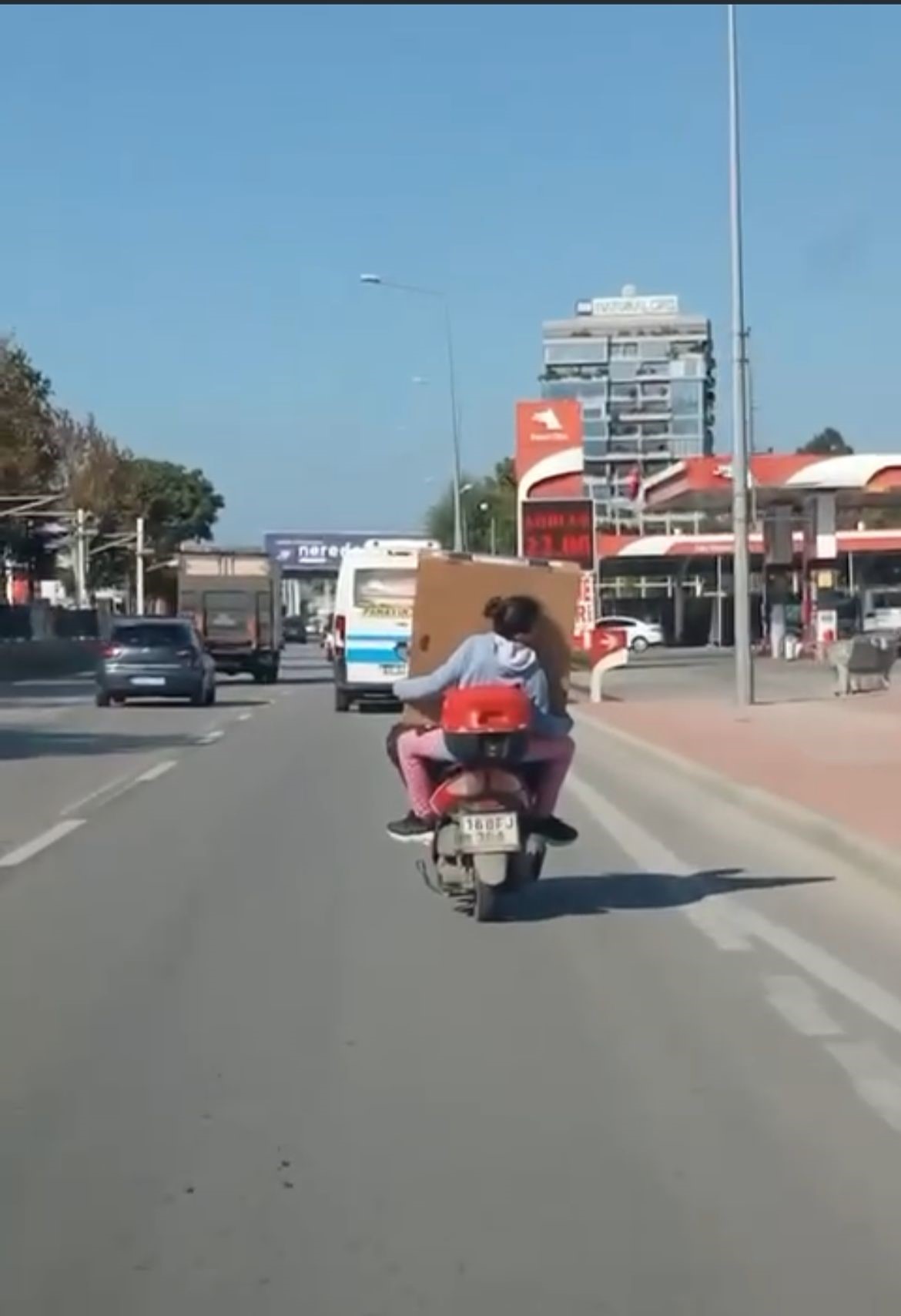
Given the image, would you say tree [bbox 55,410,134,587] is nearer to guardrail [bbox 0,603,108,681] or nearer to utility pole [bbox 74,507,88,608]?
utility pole [bbox 74,507,88,608]

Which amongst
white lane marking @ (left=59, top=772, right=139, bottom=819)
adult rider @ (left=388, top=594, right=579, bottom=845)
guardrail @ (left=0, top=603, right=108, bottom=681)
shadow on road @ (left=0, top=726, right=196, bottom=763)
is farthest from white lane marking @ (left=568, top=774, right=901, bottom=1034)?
guardrail @ (left=0, top=603, right=108, bottom=681)

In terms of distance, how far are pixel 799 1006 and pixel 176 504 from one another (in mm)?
158723

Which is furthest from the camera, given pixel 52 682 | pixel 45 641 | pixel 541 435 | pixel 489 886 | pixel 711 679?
pixel 45 641

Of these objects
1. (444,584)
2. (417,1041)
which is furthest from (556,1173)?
(444,584)

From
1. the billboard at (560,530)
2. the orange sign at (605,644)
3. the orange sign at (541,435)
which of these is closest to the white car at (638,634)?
the orange sign at (541,435)

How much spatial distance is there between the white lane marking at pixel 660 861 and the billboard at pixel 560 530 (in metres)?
24.3

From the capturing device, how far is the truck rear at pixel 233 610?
56.7 meters

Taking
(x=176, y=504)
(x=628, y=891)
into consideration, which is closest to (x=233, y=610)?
(x=628, y=891)

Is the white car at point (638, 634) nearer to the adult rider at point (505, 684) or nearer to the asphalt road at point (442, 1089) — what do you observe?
the asphalt road at point (442, 1089)

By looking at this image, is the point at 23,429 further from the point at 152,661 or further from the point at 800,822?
the point at 800,822

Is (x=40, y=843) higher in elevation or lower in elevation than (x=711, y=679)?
higher

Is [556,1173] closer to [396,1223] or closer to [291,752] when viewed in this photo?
[396,1223]

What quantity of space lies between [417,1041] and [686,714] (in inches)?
1068

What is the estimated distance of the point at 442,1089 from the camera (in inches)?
331
